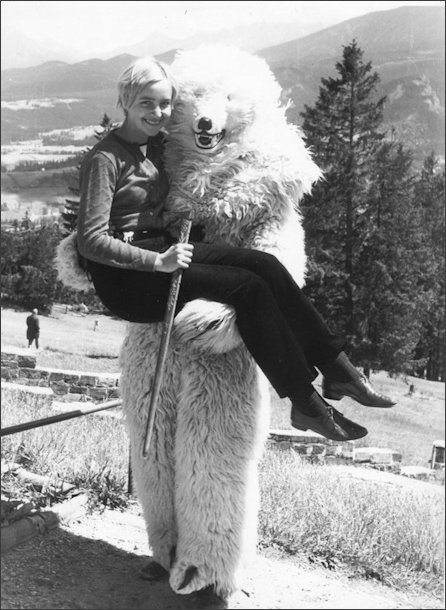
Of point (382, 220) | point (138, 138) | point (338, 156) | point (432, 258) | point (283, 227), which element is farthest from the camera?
point (432, 258)

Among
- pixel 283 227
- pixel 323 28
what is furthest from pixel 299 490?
pixel 323 28

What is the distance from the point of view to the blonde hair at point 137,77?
1.64 meters

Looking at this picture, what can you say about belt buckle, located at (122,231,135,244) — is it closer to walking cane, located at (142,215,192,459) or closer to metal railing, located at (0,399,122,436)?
walking cane, located at (142,215,192,459)

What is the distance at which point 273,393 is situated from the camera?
241 inches

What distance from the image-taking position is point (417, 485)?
4.89 metres

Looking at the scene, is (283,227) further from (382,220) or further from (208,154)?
(382,220)

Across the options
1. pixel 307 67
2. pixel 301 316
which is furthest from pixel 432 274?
pixel 301 316

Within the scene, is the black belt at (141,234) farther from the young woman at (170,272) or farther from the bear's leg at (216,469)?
the bear's leg at (216,469)

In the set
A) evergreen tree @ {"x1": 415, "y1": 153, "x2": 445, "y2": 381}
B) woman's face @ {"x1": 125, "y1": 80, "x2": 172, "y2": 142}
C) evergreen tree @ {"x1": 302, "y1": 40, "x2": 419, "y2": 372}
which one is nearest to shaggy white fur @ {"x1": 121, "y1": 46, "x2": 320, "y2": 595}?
woman's face @ {"x1": 125, "y1": 80, "x2": 172, "y2": 142}

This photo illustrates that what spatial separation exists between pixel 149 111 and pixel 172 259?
0.38 meters

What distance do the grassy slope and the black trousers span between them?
326mm

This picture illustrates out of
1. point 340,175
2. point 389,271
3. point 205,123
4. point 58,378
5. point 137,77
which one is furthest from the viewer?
point 389,271

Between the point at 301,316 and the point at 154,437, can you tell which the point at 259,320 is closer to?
the point at 301,316

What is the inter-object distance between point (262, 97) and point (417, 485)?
12.4 feet
